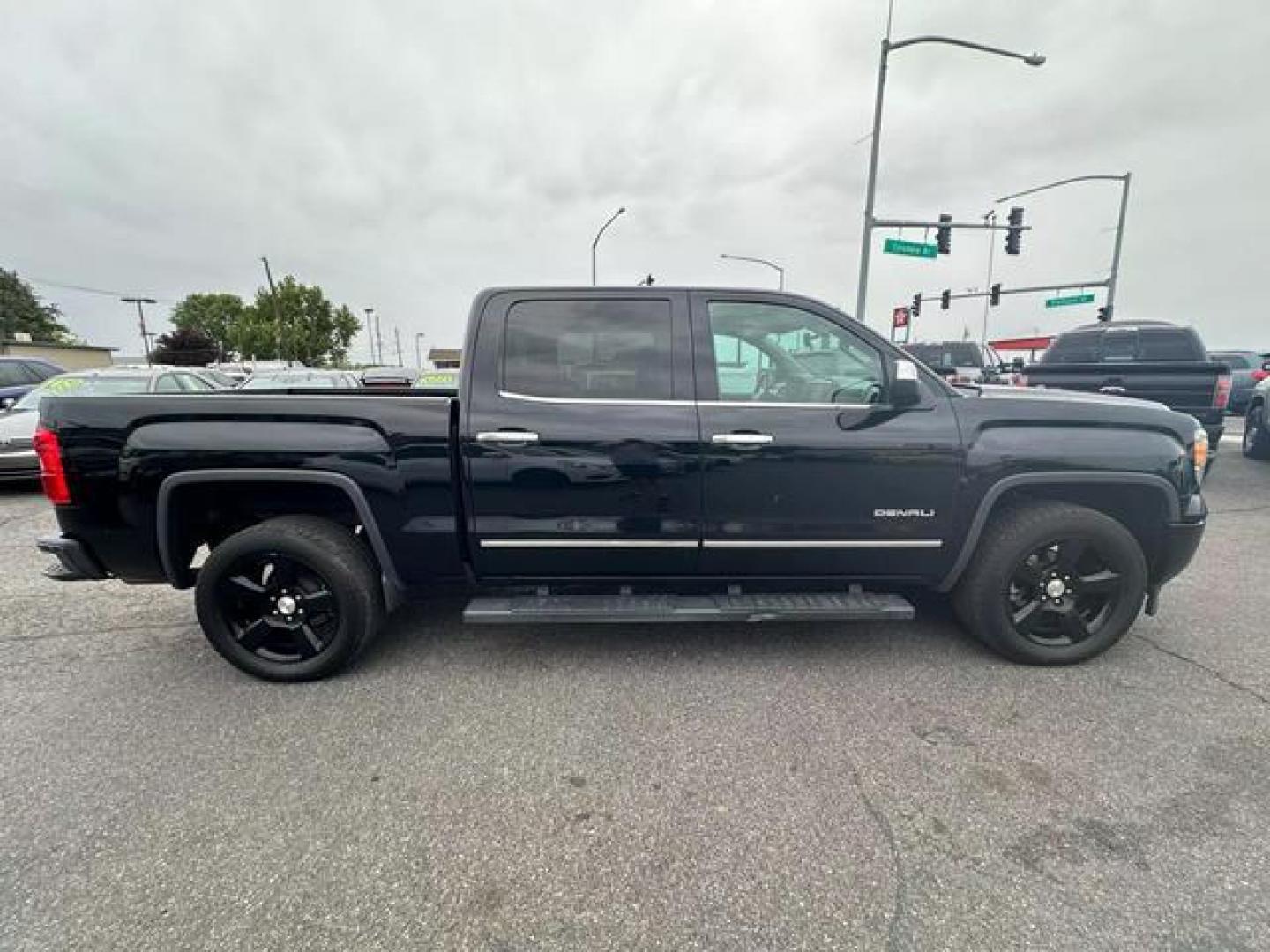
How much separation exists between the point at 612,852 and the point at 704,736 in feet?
2.36

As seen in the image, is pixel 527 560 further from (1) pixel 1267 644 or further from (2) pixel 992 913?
(1) pixel 1267 644

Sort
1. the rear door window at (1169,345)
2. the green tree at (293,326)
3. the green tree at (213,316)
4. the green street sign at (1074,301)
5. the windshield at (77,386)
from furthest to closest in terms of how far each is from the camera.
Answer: the green tree at (213,316)
the green tree at (293,326)
the green street sign at (1074,301)
the rear door window at (1169,345)
the windshield at (77,386)

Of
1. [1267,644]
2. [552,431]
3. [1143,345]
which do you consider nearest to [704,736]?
[552,431]

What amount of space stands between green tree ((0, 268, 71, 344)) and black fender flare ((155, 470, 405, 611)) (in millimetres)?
79150

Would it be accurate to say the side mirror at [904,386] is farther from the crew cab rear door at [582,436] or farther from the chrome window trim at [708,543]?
the crew cab rear door at [582,436]

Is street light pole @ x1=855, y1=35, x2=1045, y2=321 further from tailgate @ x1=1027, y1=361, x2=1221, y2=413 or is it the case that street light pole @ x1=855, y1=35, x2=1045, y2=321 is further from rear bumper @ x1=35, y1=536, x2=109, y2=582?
rear bumper @ x1=35, y1=536, x2=109, y2=582

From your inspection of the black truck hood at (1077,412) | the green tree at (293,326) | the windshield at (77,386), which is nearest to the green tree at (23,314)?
the green tree at (293,326)

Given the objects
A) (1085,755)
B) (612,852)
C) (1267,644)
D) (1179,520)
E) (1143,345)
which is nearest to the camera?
(612,852)

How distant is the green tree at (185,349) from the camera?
64188 millimetres

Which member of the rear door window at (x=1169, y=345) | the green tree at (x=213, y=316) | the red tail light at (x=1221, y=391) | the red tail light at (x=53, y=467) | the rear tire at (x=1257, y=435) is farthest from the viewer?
the green tree at (x=213, y=316)

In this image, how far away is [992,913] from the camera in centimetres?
174

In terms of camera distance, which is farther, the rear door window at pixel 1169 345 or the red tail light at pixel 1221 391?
the rear door window at pixel 1169 345

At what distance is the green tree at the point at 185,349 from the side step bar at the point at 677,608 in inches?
3024

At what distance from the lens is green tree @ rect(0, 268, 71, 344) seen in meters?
59.6
